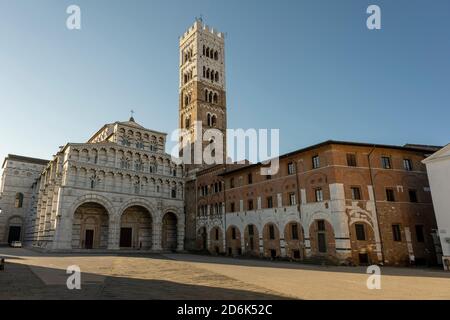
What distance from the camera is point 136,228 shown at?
43406mm

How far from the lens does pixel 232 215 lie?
3666 cm

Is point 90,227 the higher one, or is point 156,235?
point 90,227

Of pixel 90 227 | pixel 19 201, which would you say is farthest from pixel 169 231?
pixel 19 201

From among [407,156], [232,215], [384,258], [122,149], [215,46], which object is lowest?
[384,258]

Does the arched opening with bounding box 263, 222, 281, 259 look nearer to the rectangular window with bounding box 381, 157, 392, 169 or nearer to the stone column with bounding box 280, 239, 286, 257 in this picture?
the stone column with bounding box 280, 239, 286, 257

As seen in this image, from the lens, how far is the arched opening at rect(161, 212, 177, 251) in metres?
45.5

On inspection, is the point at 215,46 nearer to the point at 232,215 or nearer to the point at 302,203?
the point at 232,215

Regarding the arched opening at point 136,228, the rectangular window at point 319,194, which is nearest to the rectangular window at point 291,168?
the rectangular window at point 319,194

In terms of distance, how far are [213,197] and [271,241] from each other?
12.5m

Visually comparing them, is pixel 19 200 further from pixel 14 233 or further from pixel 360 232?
pixel 360 232

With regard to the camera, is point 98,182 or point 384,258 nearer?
point 384,258

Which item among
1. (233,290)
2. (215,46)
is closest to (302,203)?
(233,290)

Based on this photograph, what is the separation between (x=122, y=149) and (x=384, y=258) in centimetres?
3430
